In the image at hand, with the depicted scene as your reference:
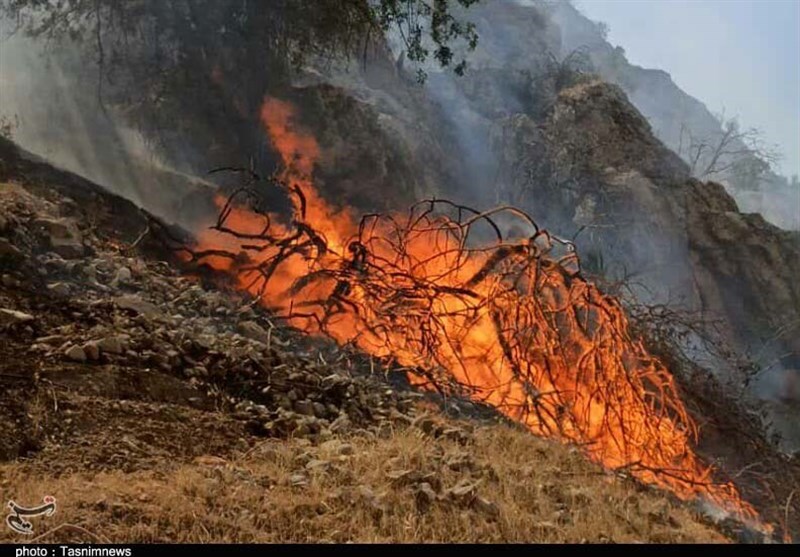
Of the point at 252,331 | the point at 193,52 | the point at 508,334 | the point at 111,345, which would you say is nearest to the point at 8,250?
the point at 111,345

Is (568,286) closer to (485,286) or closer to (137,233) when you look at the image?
(485,286)

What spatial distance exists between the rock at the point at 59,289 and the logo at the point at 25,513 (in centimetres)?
210

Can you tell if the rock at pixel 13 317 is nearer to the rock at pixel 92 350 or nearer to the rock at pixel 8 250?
the rock at pixel 92 350

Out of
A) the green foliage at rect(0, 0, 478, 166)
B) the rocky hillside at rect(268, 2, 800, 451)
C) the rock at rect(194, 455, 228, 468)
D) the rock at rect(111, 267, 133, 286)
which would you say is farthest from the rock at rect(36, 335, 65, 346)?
the rocky hillside at rect(268, 2, 800, 451)

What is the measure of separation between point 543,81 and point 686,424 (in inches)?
458

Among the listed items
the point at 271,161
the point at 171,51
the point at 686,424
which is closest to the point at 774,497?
the point at 686,424

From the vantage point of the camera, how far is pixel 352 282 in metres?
5.77

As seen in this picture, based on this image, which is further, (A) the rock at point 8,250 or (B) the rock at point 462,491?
(A) the rock at point 8,250

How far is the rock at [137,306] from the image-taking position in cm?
448

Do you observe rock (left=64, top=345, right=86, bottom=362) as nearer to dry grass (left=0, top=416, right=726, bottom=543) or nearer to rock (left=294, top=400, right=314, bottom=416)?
dry grass (left=0, top=416, right=726, bottom=543)

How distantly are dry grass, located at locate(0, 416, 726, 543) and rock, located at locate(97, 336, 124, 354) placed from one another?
1.08 m

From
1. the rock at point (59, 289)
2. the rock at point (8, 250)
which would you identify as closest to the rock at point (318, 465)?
the rock at point (59, 289)

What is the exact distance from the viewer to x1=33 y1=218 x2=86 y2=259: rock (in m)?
5.06

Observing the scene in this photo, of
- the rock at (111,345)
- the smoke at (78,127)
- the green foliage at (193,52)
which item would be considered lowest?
the rock at (111,345)
